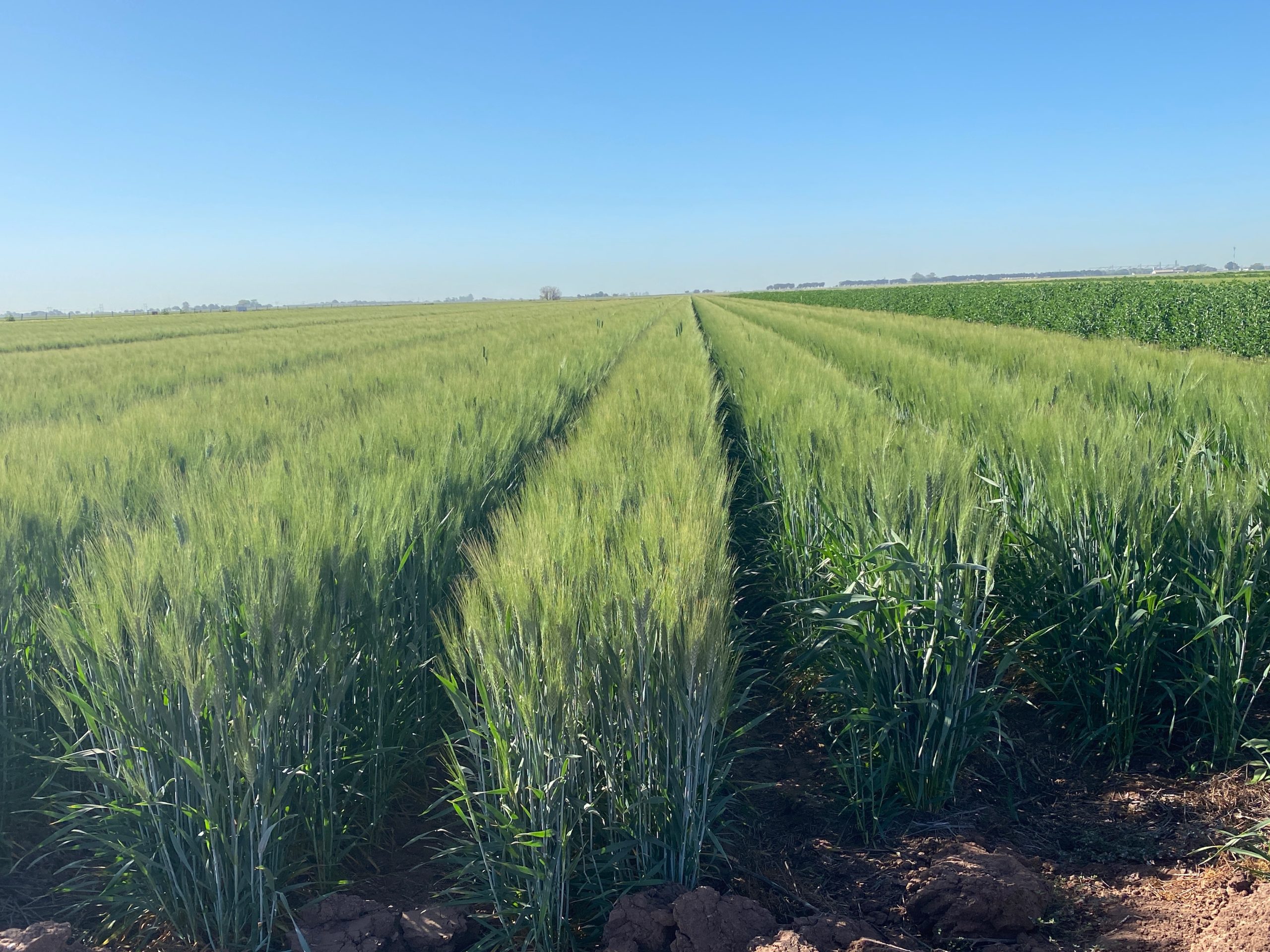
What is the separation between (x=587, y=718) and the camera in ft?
5.94

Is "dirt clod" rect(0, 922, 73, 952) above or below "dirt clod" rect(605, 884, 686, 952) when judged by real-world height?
above

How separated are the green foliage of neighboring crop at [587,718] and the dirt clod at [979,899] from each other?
54 cm

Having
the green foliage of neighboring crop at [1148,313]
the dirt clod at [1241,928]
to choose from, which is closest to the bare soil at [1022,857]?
the dirt clod at [1241,928]

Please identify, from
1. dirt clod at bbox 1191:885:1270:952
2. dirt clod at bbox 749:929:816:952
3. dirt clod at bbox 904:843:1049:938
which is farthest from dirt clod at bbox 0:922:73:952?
dirt clod at bbox 1191:885:1270:952

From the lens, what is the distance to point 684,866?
1.81 meters

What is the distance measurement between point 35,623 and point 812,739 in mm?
2465

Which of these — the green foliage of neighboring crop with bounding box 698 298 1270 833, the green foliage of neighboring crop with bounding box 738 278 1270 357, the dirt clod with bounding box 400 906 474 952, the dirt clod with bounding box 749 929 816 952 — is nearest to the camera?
the dirt clod with bounding box 749 929 816 952

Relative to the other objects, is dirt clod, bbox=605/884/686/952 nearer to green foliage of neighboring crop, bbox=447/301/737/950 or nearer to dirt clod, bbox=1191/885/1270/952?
green foliage of neighboring crop, bbox=447/301/737/950

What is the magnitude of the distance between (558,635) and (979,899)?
1154mm

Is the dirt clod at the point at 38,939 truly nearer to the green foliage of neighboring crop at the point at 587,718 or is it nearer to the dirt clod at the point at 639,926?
the green foliage of neighboring crop at the point at 587,718

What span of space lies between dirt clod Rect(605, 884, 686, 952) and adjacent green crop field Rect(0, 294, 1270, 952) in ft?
0.28

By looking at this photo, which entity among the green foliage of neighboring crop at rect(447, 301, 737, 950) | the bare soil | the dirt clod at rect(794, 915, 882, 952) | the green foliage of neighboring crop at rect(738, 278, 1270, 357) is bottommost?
the bare soil

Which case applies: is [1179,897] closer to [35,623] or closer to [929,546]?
[929,546]

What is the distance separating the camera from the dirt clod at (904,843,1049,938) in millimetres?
1739
